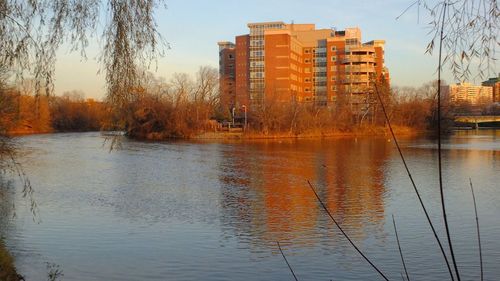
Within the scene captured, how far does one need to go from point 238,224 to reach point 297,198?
17.9ft

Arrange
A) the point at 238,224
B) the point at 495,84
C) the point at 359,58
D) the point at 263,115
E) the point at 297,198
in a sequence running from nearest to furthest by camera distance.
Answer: the point at 495,84, the point at 238,224, the point at 297,198, the point at 263,115, the point at 359,58

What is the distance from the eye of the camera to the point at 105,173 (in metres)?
30.5

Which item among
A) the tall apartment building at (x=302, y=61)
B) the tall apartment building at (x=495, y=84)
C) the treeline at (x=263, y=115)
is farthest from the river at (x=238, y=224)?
the tall apartment building at (x=302, y=61)

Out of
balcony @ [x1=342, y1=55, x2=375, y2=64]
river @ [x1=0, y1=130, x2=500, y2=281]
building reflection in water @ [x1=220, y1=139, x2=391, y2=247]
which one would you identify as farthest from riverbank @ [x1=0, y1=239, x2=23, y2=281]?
balcony @ [x1=342, y1=55, x2=375, y2=64]

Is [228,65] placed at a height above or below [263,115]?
above

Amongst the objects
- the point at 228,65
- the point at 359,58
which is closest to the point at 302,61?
the point at 359,58

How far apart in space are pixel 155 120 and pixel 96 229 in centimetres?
5926

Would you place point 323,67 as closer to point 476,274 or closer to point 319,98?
point 319,98

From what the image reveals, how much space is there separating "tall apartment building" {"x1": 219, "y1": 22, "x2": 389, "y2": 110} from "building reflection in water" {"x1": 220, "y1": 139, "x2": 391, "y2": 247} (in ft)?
194

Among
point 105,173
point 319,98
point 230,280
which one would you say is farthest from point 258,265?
point 319,98

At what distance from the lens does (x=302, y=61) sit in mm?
117438

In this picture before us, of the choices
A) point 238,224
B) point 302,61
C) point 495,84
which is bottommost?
point 238,224

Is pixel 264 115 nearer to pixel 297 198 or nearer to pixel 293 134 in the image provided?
pixel 293 134

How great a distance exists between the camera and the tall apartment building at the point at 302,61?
344ft
